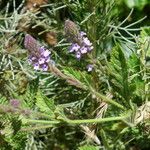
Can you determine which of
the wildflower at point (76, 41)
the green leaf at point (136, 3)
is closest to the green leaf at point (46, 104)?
the wildflower at point (76, 41)

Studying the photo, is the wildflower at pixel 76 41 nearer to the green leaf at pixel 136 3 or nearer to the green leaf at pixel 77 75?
the green leaf at pixel 77 75

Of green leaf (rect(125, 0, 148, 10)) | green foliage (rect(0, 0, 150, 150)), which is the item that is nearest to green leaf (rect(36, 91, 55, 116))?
green foliage (rect(0, 0, 150, 150))

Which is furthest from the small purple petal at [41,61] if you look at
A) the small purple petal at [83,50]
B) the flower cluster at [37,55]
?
the small purple petal at [83,50]

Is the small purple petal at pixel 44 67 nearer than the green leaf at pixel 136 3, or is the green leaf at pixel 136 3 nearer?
the small purple petal at pixel 44 67

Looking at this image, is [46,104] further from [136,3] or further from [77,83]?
[136,3]

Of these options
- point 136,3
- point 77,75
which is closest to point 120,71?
point 77,75

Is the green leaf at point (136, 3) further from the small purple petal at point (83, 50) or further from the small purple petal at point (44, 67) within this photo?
the small purple petal at point (44, 67)

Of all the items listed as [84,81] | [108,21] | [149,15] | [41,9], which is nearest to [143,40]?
[108,21]

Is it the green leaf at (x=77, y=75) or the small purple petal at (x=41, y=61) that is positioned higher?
the small purple petal at (x=41, y=61)

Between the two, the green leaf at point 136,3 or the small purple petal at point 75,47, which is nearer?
the small purple petal at point 75,47

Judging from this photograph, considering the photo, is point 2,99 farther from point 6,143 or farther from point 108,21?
point 108,21

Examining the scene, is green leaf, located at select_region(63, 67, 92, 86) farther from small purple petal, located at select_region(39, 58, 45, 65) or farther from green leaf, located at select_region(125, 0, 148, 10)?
green leaf, located at select_region(125, 0, 148, 10)

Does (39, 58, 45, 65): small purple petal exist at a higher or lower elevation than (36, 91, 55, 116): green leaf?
higher
